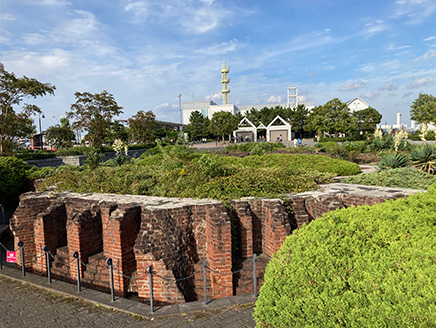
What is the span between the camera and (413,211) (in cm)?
337

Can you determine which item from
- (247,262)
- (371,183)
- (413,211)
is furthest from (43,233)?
(371,183)

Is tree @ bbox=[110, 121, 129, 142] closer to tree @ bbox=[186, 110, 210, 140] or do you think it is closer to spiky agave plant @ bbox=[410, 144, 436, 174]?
tree @ bbox=[186, 110, 210, 140]

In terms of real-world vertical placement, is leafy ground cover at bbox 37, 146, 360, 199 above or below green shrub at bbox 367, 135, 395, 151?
below

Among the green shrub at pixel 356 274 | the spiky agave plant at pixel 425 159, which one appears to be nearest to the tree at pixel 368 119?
the spiky agave plant at pixel 425 159

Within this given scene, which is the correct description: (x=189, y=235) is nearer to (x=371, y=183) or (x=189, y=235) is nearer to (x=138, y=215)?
(x=138, y=215)

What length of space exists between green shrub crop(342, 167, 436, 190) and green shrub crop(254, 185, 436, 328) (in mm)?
5399

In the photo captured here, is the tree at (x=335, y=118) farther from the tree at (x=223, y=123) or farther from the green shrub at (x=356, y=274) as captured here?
the green shrub at (x=356, y=274)

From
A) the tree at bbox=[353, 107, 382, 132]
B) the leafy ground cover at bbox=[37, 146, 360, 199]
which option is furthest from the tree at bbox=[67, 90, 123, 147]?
the tree at bbox=[353, 107, 382, 132]

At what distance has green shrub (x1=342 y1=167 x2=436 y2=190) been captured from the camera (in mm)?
8172

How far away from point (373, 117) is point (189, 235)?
64.6m

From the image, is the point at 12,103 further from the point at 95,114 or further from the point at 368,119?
the point at 368,119

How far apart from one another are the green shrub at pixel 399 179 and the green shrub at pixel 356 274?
5.40 m

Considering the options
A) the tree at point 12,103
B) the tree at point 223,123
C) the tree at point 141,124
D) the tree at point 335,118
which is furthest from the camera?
the tree at point 223,123

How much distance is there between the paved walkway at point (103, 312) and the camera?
4453mm
